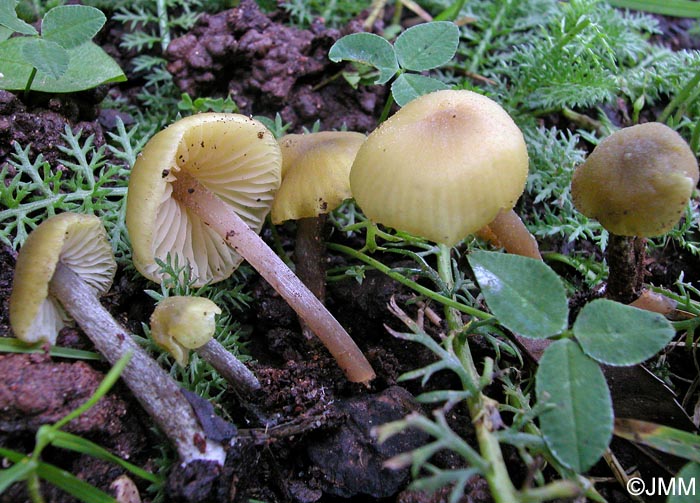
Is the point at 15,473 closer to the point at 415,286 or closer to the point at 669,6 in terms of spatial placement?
the point at 415,286

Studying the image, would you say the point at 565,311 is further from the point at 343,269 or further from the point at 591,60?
the point at 591,60

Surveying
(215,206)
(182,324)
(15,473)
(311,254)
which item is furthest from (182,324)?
(311,254)

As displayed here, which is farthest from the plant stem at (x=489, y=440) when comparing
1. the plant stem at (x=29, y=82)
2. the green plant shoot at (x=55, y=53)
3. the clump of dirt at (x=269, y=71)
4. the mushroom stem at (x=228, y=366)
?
the plant stem at (x=29, y=82)

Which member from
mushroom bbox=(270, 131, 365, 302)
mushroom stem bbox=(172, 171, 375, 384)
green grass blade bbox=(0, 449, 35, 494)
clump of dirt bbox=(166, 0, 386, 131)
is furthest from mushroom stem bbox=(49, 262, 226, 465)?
clump of dirt bbox=(166, 0, 386, 131)

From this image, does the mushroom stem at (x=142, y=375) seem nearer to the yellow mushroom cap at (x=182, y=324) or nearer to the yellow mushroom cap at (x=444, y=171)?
the yellow mushroom cap at (x=182, y=324)

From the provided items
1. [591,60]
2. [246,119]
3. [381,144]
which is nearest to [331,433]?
[381,144]
